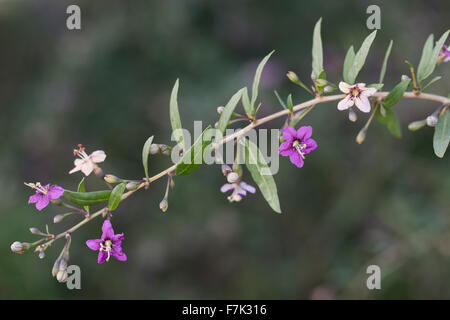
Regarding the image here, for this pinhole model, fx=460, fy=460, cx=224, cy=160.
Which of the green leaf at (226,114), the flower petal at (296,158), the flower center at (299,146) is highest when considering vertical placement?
the green leaf at (226,114)

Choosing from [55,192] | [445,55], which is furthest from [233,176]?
[445,55]

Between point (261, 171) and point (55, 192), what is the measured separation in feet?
3.42

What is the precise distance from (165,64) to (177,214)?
1911 mm

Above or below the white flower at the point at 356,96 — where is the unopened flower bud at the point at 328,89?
above

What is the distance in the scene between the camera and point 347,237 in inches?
238

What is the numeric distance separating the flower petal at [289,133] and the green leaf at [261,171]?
0.16m

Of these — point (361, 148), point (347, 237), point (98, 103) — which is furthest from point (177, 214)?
point (361, 148)

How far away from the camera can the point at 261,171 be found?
235cm

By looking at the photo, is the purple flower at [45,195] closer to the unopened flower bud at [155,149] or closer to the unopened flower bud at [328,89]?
the unopened flower bud at [155,149]

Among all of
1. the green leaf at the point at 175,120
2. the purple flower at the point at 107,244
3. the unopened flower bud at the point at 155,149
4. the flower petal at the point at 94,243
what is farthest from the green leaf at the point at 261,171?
the flower petal at the point at 94,243

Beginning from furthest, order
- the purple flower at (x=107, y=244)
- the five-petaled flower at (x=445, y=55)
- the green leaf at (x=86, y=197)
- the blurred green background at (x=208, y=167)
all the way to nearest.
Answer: the blurred green background at (x=208, y=167) < the five-petaled flower at (x=445, y=55) < the purple flower at (x=107, y=244) < the green leaf at (x=86, y=197)

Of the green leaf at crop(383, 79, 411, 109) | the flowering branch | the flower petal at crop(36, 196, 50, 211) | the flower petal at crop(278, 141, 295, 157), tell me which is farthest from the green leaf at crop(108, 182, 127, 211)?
the green leaf at crop(383, 79, 411, 109)

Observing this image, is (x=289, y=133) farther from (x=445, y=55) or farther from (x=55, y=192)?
(x=55, y=192)

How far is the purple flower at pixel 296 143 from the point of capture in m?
2.35
